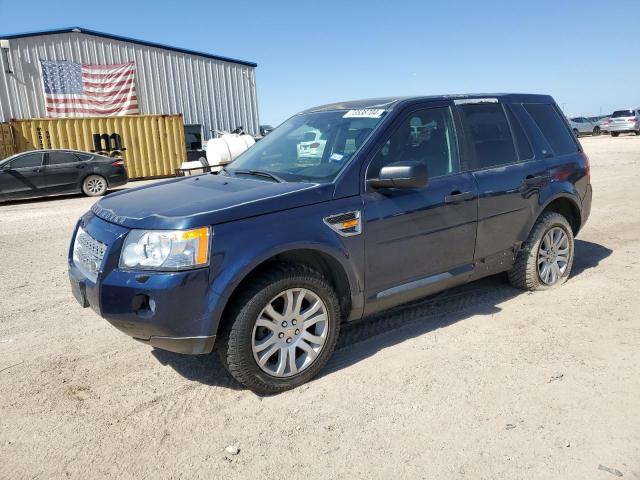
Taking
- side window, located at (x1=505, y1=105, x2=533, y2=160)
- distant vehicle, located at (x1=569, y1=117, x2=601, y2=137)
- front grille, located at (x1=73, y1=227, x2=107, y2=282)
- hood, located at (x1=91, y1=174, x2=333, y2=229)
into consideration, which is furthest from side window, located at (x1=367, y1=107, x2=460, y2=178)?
distant vehicle, located at (x1=569, y1=117, x2=601, y2=137)

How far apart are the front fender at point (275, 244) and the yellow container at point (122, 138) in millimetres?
17886

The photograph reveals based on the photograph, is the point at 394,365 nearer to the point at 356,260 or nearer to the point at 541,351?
the point at 356,260

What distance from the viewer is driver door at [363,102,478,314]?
11.6 feet

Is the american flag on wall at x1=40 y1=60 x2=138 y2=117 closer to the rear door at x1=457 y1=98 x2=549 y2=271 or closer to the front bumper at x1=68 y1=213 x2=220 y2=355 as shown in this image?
the rear door at x1=457 y1=98 x2=549 y2=271

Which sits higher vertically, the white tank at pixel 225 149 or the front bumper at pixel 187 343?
the white tank at pixel 225 149

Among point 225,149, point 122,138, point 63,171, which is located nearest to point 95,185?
point 63,171

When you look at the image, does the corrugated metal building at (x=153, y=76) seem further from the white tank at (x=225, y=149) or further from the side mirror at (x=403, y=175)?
the side mirror at (x=403, y=175)

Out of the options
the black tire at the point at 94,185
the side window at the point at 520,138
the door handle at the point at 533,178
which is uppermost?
the side window at the point at 520,138

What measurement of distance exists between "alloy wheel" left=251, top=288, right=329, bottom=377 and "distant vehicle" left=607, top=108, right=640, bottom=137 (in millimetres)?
34682

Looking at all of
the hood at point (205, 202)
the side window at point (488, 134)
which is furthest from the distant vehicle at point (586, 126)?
the hood at point (205, 202)

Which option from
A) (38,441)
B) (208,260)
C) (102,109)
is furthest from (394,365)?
(102,109)

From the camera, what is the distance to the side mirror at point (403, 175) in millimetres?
3344

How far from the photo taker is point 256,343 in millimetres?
3158

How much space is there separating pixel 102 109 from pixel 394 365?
2317 cm
